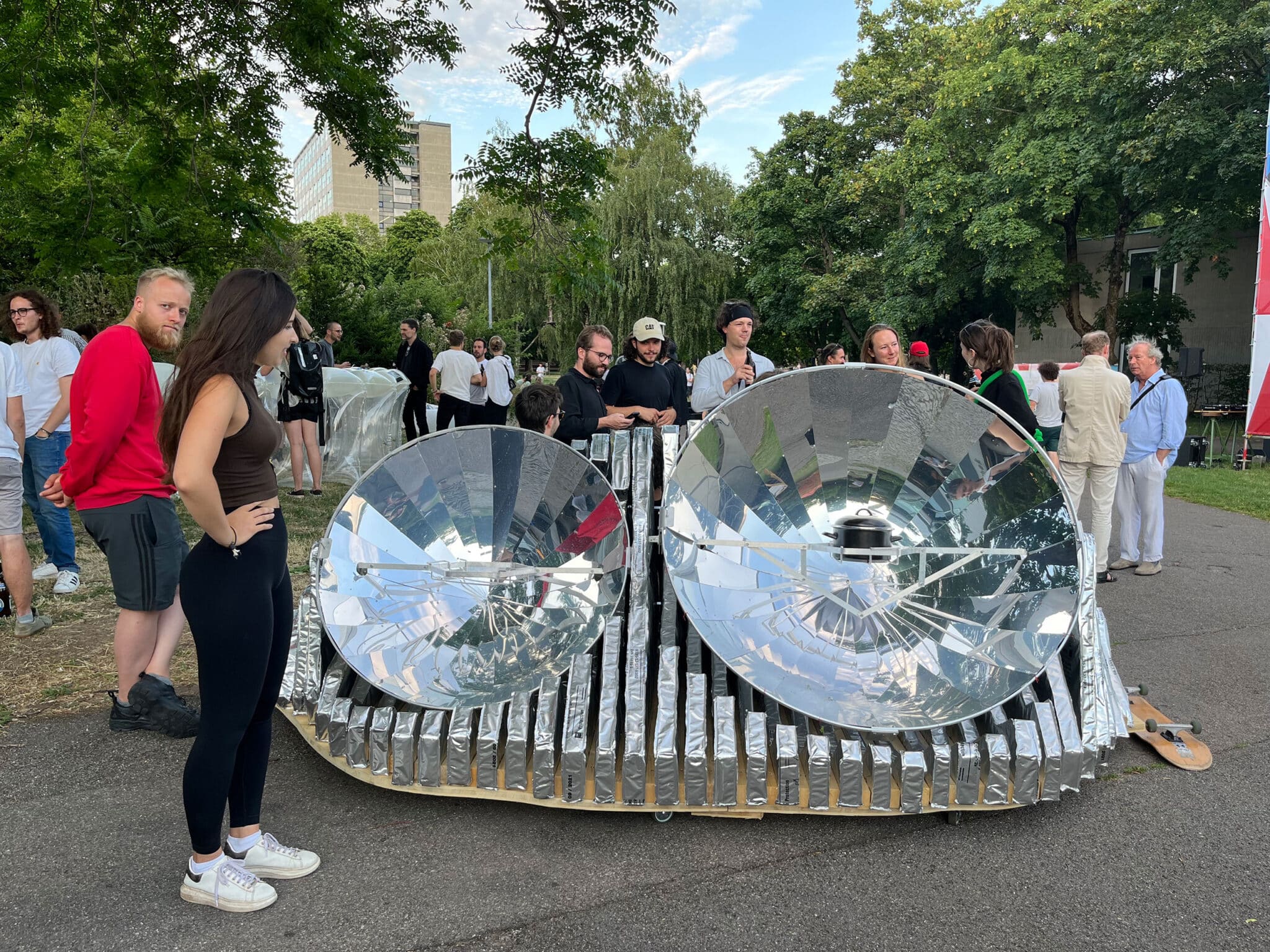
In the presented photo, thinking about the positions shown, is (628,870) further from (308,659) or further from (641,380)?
(641,380)

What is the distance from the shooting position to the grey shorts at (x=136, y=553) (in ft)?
11.5

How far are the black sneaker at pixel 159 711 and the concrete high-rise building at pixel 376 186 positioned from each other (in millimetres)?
104835

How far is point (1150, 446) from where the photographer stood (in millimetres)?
6664

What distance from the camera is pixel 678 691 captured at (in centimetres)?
322

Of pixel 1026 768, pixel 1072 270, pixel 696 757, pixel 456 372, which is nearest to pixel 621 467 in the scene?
pixel 696 757

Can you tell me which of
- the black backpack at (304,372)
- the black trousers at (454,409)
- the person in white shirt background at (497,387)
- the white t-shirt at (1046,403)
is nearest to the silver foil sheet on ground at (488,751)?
the black backpack at (304,372)

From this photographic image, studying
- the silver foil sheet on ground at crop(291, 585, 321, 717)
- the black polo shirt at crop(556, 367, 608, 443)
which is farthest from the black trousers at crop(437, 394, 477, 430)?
the silver foil sheet on ground at crop(291, 585, 321, 717)

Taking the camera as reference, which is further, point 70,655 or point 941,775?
point 70,655

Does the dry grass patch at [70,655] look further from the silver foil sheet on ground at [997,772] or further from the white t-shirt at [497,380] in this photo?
the white t-shirt at [497,380]

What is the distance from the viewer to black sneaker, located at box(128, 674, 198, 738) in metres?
3.60

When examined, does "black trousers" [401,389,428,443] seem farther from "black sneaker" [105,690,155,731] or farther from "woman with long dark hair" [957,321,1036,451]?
"woman with long dark hair" [957,321,1036,451]

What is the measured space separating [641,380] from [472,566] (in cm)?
242

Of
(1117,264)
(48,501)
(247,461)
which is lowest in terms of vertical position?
(48,501)

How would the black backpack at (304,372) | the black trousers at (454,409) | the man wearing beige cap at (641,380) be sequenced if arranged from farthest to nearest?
the black trousers at (454,409), the black backpack at (304,372), the man wearing beige cap at (641,380)
